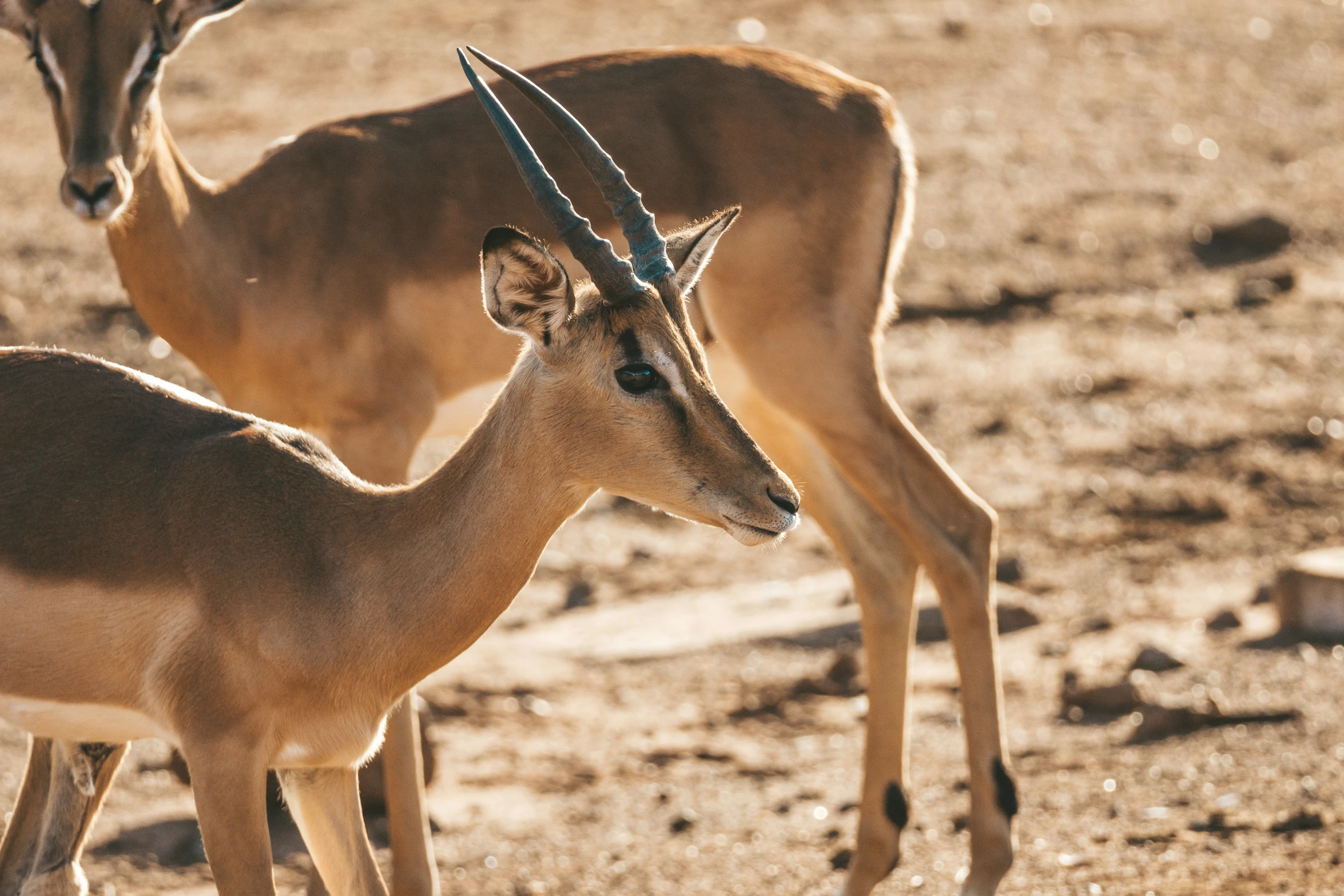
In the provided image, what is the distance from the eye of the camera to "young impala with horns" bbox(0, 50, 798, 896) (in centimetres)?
416

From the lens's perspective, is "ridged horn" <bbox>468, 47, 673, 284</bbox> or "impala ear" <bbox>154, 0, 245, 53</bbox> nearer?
"ridged horn" <bbox>468, 47, 673, 284</bbox>

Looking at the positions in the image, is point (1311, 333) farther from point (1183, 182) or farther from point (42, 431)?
point (42, 431)

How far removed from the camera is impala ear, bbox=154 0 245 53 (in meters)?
6.07

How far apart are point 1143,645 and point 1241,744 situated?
3.06 ft

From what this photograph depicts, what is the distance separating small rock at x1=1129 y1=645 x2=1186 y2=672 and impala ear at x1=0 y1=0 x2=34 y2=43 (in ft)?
15.6

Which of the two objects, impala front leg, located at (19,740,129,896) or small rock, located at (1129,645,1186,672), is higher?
impala front leg, located at (19,740,129,896)

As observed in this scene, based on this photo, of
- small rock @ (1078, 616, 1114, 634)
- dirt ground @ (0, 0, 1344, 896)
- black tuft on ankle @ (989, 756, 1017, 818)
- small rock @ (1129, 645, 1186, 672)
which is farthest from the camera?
small rock @ (1078, 616, 1114, 634)

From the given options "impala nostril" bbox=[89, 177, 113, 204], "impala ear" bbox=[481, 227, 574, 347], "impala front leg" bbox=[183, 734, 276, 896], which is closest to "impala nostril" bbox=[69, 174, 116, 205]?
"impala nostril" bbox=[89, 177, 113, 204]

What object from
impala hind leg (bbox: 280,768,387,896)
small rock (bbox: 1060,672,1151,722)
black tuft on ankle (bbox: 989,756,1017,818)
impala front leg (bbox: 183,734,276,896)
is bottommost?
small rock (bbox: 1060,672,1151,722)

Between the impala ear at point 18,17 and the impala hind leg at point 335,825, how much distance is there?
2746 millimetres

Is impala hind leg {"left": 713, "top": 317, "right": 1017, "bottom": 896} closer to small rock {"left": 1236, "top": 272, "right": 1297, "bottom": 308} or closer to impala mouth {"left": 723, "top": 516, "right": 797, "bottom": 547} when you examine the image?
impala mouth {"left": 723, "top": 516, "right": 797, "bottom": 547}

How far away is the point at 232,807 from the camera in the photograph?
4.16 metres

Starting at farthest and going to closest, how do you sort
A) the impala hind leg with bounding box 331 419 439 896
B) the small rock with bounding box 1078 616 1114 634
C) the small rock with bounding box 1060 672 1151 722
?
the small rock with bounding box 1078 616 1114 634
the small rock with bounding box 1060 672 1151 722
the impala hind leg with bounding box 331 419 439 896

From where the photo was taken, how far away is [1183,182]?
42.8ft
